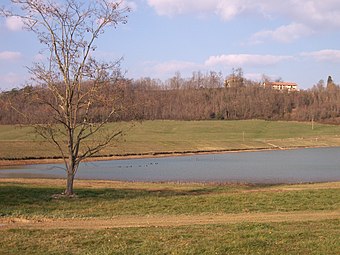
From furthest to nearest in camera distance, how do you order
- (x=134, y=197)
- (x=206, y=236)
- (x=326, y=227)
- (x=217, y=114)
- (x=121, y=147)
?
1. (x=217, y=114)
2. (x=121, y=147)
3. (x=134, y=197)
4. (x=326, y=227)
5. (x=206, y=236)

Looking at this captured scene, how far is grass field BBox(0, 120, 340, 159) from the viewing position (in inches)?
2965

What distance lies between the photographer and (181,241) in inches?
402

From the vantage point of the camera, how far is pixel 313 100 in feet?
614

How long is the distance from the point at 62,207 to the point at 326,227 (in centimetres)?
1206

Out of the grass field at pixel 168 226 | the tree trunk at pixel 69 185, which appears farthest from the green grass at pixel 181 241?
the tree trunk at pixel 69 185

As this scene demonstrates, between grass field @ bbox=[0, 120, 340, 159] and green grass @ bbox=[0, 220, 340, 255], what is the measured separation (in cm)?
5808

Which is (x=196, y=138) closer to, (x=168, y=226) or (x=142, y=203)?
(x=142, y=203)

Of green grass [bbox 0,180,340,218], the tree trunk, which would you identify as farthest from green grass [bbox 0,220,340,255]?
the tree trunk

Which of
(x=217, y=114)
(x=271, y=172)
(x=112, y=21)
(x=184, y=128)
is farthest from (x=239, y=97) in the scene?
(x=112, y=21)

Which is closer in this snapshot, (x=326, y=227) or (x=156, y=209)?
(x=326, y=227)

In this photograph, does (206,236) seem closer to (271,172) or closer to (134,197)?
(134,197)

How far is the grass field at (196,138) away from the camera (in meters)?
75.3

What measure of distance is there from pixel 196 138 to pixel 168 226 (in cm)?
9459

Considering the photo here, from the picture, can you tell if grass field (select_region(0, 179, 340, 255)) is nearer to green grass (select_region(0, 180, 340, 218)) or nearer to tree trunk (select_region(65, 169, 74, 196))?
green grass (select_region(0, 180, 340, 218))
